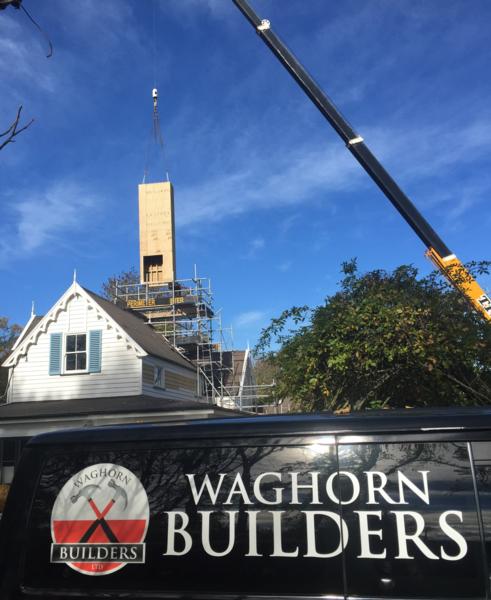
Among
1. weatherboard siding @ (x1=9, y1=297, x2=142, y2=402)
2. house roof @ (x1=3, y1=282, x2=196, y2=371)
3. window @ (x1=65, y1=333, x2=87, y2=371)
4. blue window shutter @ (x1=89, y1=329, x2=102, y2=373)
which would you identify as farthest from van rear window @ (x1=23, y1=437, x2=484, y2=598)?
window @ (x1=65, y1=333, x2=87, y2=371)

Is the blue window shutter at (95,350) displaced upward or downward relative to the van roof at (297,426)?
upward

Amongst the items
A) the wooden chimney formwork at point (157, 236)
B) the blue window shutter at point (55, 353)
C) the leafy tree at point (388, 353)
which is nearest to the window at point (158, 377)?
the blue window shutter at point (55, 353)

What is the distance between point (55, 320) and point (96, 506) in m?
19.5

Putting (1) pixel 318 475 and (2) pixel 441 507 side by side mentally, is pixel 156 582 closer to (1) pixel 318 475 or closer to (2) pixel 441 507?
(1) pixel 318 475

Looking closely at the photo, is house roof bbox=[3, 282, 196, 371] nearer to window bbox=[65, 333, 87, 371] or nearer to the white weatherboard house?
the white weatherboard house

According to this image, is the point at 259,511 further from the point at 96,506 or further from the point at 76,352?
the point at 76,352

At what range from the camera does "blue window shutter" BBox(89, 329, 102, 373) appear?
20.3 metres

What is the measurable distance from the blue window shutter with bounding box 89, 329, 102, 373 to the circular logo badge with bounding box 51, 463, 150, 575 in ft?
59.2

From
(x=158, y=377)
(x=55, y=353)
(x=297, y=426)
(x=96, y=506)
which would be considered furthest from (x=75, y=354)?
(x=297, y=426)

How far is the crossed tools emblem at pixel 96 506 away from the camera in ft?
9.03

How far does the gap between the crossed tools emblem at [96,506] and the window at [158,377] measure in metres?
18.6

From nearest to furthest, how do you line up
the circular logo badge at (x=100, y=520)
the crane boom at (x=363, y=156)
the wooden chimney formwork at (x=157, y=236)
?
the circular logo badge at (x=100, y=520)
the crane boom at (x=363, y=156)
the wooden chimney formwork at (x=157, y=236)

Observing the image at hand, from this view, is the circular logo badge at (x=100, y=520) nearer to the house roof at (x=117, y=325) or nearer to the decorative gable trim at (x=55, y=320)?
the house roof at (x=117, y=325)

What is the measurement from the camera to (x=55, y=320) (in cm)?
2120
